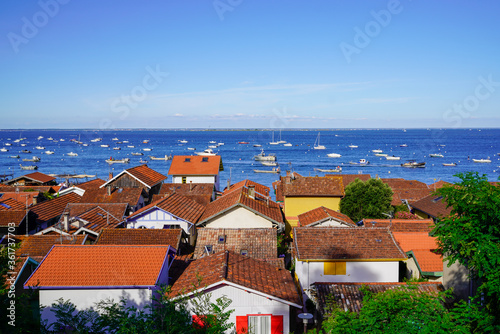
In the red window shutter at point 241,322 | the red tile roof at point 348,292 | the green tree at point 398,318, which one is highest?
the green tree at point 398,318

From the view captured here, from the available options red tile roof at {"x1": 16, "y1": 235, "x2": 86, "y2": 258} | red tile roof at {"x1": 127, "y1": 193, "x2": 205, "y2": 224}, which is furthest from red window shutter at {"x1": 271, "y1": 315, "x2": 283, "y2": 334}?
red tile roof at {"x1": 127, "y1": 193, "x2": 205, "y2": 224}

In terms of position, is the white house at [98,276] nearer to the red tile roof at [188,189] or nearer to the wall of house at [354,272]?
the wall of house at [354,272]

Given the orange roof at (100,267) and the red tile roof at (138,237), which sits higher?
the orange roof at (100,267)

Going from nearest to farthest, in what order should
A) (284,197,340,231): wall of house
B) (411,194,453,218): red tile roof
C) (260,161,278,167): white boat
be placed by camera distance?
(411,194,453,218): red tile roof → (284,197,340,231): wall of house → (260,161,278,167): white boat

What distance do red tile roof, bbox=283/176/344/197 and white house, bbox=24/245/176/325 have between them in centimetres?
1950

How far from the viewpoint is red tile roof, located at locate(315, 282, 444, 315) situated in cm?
1556

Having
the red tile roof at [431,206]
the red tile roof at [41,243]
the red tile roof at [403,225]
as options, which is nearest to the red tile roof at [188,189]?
the red tile roof at [403,225]

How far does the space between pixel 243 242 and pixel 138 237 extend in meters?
5.75

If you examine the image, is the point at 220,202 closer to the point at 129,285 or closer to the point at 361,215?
the point at 361,215

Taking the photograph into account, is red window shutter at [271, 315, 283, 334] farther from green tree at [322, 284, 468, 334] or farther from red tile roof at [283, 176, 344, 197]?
red tile roof at [283, 176, 344, 197]

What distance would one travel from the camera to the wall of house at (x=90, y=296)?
14703mm

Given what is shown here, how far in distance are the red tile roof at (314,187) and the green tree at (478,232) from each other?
809 inches

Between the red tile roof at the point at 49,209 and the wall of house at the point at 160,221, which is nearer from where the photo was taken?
the wall of house at the point at 160,221

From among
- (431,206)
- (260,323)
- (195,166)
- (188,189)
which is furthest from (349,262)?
(195,166)
